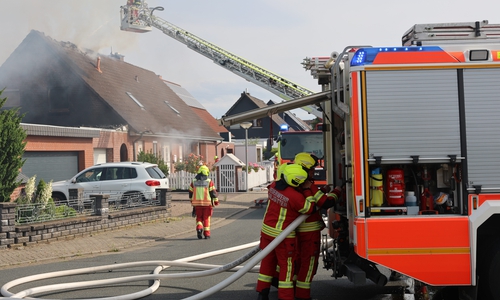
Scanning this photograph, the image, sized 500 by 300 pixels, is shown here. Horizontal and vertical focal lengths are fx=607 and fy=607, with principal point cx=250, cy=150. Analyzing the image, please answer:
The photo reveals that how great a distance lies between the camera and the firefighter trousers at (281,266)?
6551mm

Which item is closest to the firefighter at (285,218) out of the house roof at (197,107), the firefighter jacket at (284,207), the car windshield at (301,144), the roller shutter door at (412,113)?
the firefighter jacket at (284,207)

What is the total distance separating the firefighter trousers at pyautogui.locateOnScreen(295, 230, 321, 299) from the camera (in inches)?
265

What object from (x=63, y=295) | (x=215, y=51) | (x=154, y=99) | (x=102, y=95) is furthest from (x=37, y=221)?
(x=154, y=99)

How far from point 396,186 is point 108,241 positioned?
8.40 meters

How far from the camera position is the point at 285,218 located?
6.66 meters

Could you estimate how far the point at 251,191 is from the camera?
28.7 meters

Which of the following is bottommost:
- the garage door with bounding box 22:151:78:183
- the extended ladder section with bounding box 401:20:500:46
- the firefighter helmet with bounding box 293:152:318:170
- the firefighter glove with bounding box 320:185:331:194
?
the firefighter glove with bounding box 320:185:331:194

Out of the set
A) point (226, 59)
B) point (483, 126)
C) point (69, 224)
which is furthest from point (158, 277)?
point (226, 59)

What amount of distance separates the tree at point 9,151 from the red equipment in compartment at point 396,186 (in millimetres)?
10215

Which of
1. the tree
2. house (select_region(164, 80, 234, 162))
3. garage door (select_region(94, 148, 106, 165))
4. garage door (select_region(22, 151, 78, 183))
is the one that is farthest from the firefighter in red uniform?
house (select_region(164, 80, 234, 162))

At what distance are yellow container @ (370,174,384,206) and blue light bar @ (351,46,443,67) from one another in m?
1.10

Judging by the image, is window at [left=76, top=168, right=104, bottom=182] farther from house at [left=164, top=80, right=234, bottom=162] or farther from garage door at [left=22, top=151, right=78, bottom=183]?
house at [left=164, top=80, right=234, bottom=162]

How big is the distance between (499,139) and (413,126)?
82cm

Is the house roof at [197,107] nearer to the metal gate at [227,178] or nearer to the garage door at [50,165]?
the metal gate at [227,178]
